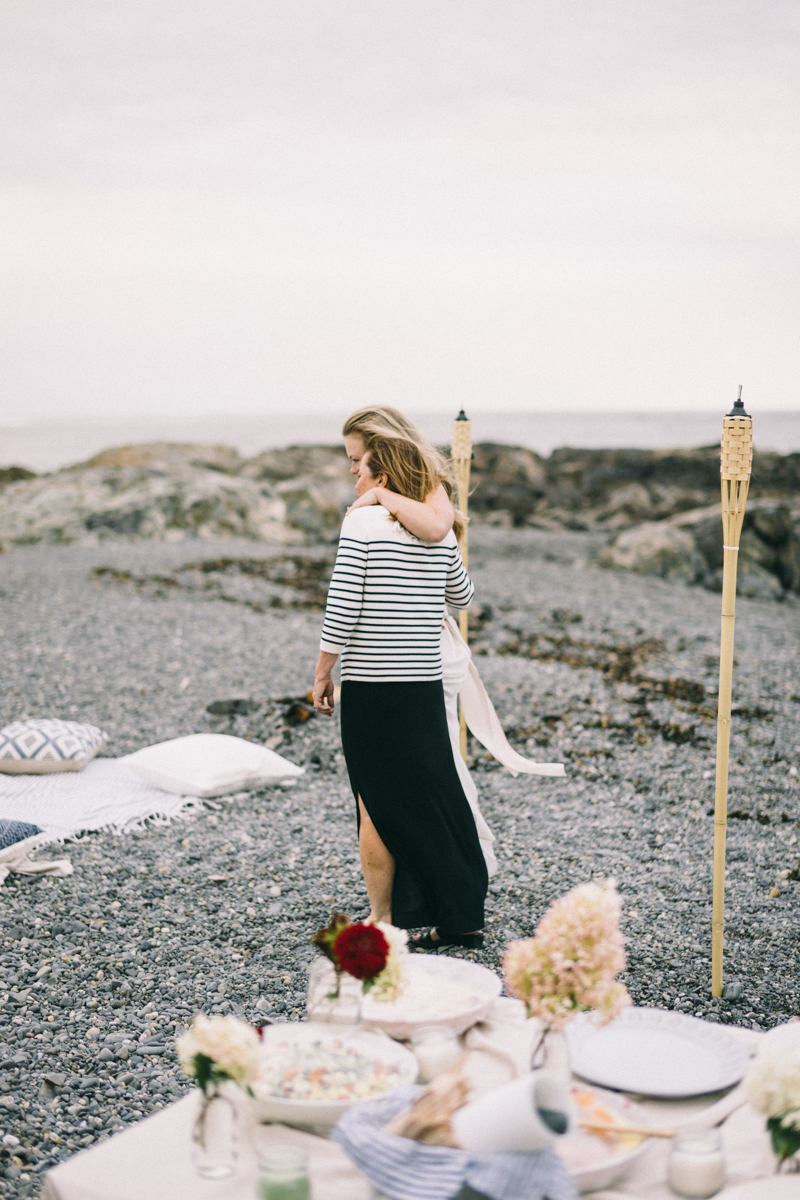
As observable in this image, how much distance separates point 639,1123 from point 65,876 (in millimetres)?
3684

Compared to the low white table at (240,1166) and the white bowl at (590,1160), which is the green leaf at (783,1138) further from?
the white bowl at (590,1160)

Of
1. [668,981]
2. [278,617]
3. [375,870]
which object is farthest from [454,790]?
[278,617]

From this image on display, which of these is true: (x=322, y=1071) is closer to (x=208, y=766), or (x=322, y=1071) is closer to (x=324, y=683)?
(x=324, y=683)

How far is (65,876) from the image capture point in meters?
4.88

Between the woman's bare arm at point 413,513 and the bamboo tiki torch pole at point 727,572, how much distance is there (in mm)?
1043

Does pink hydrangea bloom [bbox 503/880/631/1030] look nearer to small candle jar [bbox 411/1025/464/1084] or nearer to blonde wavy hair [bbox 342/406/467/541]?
small candle jar [bbox 411/1025/464/1084]

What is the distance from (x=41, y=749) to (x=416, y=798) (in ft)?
11.1

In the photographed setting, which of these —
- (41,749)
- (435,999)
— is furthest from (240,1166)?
(41,749)

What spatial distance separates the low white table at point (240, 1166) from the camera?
1737mm

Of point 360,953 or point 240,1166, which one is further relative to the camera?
point 360,953

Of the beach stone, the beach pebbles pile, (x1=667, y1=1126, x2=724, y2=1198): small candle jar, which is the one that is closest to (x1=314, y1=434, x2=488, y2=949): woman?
the beach pebbles pile

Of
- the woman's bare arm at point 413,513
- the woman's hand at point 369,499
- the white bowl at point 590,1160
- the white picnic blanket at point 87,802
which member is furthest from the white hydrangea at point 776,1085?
the white picnic blanket at point 87,802

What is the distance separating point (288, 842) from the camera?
543 cm

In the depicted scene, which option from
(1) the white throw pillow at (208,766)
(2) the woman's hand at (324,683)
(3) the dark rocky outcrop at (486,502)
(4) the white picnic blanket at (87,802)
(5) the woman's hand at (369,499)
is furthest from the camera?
(3) the dark rocky outcrop at (486,502)
